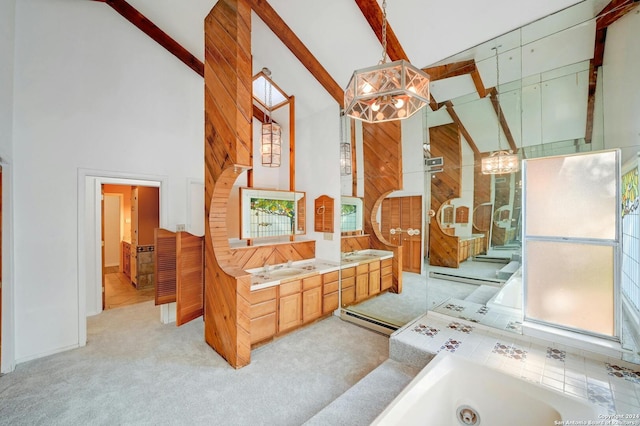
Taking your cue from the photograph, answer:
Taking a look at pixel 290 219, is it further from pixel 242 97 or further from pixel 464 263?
pixel 464 263

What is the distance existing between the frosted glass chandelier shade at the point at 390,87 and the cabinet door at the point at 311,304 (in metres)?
2.47

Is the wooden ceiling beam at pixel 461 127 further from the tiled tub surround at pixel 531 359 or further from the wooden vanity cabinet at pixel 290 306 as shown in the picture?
the wooden vanity cabinet at pixel 290 306

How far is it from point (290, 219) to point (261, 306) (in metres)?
1.61

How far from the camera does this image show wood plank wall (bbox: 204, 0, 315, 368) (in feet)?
8.48

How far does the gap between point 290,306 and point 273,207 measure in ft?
5.12

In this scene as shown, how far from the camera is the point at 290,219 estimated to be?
4238 mm

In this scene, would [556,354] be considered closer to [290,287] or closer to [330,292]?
[330,292]

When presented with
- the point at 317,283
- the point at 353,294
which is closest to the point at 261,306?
the point at 317,283

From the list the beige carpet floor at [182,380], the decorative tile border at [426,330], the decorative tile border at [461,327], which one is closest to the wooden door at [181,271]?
the beige carpet floor at [182,380]

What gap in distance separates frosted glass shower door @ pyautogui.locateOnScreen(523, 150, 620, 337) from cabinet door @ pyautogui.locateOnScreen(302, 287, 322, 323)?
2.37m

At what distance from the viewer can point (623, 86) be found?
1990 mm

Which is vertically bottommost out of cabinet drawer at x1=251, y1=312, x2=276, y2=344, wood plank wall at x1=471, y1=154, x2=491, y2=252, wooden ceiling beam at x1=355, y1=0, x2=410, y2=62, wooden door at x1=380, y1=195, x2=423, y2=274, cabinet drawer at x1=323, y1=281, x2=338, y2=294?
cabinet drawer at x1=251, y1=312, x2=276, y2=344

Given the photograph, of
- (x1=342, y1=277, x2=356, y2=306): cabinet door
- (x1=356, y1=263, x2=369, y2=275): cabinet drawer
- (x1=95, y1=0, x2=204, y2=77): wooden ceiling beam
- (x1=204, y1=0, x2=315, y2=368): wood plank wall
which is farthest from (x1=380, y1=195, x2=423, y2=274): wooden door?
(x1=95, y1=0, x2=204, y2=77): wooden ceiling beam

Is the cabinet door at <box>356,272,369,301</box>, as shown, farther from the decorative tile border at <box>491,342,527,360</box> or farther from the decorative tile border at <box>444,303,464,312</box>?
the decorative tile border at <box>491,342,527,360</box>
